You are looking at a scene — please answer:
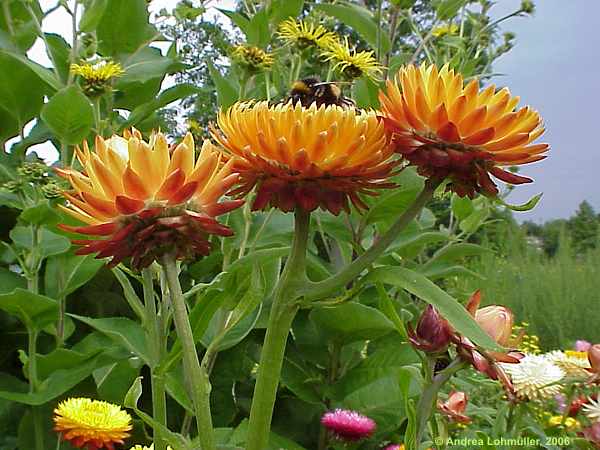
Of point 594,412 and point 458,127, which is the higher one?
point 458,127

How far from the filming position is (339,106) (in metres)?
0.56

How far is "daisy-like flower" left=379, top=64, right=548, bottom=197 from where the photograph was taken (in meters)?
0.52

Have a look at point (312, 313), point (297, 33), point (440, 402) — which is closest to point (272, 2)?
point (297, 33)

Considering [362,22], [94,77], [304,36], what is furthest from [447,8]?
[94,77]

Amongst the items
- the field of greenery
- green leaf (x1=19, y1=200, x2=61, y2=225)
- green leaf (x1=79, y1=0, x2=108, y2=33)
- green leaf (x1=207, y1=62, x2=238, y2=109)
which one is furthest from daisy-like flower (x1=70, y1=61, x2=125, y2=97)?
green leaf (x1=19, y1=200, x2=61, y2=225)

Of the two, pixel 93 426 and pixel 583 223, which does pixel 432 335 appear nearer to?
pixel 93 426

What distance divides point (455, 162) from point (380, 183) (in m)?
0.06

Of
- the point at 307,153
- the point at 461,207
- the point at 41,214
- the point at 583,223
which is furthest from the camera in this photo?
the point at 583,223

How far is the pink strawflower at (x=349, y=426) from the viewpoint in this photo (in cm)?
127

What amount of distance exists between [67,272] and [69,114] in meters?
→ 0.34

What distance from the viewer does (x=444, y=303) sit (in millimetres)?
529

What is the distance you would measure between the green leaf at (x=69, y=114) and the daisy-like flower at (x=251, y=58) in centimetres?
31

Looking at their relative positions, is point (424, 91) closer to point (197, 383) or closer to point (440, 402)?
point (197, 383)

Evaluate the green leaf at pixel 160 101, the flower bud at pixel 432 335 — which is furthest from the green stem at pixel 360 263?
the green leaf at pixel 160 101
